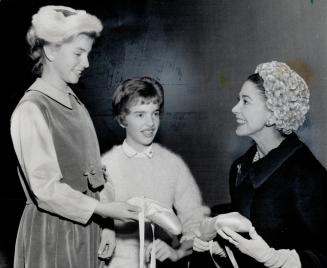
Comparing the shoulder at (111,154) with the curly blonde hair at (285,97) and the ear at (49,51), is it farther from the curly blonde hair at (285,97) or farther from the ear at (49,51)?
the curly blonde hair at (285,97)

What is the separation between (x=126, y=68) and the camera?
130cm

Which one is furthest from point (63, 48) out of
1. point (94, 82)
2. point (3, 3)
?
point (3, 3)

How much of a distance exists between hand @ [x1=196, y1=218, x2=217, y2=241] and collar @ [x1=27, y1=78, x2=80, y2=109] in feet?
1.54

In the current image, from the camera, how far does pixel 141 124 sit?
50.3 inches

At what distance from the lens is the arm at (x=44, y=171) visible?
3.43ft

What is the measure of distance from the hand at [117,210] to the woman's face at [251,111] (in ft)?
1.24

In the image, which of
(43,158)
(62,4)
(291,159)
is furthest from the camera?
(62,4)

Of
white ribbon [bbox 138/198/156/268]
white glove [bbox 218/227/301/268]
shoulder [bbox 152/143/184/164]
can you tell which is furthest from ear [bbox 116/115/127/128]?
white glove [bbox 218/227/301/268]

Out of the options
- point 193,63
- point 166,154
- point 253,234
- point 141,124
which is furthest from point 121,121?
point 253,234

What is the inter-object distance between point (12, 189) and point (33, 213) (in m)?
0.24

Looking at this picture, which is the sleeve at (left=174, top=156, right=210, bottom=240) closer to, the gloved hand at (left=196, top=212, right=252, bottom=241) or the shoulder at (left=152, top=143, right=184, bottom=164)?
the shoulder at (left=152, top=143, right=184, bottom=164)

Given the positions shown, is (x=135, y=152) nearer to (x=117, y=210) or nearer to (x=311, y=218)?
(x=117, y=210)

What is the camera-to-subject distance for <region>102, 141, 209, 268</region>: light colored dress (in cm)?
125

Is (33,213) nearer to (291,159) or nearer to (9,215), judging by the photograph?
(9,215)
